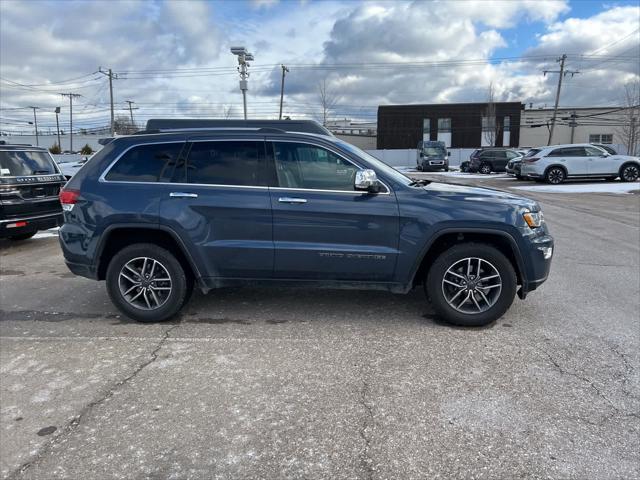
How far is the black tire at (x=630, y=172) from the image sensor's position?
827 inches

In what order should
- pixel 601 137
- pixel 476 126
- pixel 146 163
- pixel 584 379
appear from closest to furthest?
pixel 584 379 < pixel 146 163 < pixel 476 126 < pixel 601 137

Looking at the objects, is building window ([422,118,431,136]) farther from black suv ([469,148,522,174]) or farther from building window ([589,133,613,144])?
black suv ([469,148,522,174])

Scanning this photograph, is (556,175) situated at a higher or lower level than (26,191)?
higher

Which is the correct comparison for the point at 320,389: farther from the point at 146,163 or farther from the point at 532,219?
the point at 146,163

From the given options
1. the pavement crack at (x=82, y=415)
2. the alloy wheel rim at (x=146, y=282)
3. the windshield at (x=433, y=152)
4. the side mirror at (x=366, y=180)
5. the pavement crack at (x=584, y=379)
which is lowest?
the pavement crack at (x=82, y=415)

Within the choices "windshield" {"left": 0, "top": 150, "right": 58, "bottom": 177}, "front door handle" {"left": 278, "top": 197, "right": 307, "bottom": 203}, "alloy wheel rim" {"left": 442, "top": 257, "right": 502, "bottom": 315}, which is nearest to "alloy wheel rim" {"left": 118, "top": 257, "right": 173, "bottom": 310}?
"front door handle" {"left": 278, "top": 197, "right": 307, "bottom": 203}

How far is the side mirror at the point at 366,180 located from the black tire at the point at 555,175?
787 inches

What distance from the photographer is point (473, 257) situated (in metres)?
4.31

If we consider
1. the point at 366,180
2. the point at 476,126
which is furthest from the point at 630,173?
the point at 476,126

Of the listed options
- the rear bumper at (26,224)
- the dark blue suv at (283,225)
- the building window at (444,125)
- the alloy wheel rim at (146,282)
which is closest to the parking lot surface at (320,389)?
the alloy wheel rim at (146,282)

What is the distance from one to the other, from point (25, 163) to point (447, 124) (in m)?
60.5

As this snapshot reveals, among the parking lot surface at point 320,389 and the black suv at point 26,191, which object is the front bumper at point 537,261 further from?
the black suv at point 26,191

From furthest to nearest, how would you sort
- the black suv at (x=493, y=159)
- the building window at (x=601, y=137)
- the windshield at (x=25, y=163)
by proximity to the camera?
1. the building window at (x=601, y=137)
2. the black suv at (x=493, y=159)
3. the windshield at (x=25, y=163)

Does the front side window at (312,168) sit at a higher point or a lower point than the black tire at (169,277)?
higher
